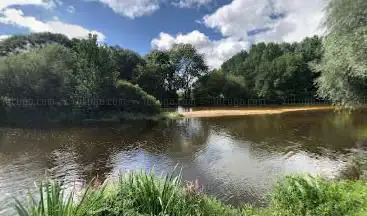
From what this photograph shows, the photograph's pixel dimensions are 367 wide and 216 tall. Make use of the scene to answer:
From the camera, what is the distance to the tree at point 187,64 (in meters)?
59.5

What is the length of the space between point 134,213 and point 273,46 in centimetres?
6985

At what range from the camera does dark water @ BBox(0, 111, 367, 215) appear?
49.2ft

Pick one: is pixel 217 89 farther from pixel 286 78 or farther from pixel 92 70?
pixel 92 70

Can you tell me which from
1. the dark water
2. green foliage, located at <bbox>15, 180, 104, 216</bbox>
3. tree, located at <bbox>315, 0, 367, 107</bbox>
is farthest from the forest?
green foliage, located at <bbox>15, 180, 104, 216</bbox>

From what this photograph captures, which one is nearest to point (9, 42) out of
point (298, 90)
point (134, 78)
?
point (134, 78)

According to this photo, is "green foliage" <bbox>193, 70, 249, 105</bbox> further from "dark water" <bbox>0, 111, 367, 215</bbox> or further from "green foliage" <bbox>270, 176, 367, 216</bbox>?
"green foliage" <bbox>270, 176, 367, 216</bbox>

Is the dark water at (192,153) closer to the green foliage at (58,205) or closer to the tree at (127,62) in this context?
the green foliage at (58,205)

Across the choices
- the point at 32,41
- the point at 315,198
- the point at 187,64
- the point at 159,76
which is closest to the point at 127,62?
the point at 159,76

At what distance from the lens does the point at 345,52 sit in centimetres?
1434

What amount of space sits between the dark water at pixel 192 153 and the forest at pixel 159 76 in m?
4.11

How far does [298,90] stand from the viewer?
5894cm

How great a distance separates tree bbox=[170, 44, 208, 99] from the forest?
0.53ft

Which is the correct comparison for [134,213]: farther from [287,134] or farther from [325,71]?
[287,134]

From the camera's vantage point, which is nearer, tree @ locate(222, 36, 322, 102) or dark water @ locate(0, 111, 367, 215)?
dark water @ locate(0, 111, 367, 215)
